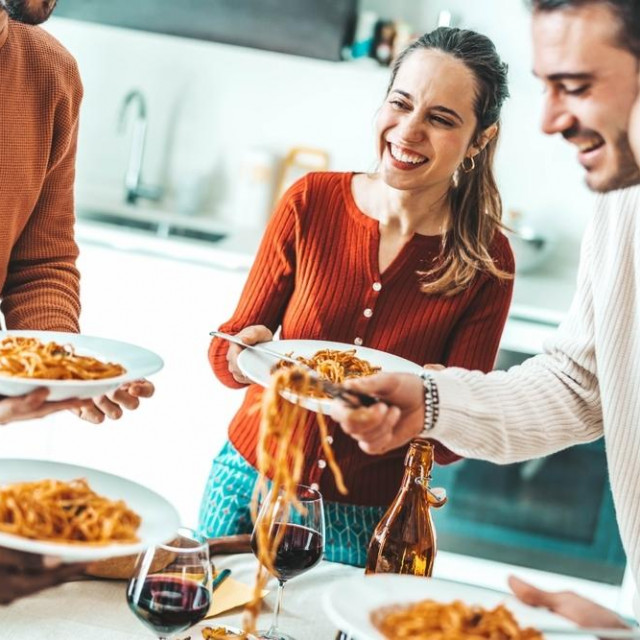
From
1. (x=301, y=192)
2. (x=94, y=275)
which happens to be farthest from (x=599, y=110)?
(x=94, y=275)

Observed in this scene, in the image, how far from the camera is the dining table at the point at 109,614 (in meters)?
1.35

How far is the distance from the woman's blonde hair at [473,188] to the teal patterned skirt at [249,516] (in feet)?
1.61

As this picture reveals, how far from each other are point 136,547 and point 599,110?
807 millimetres

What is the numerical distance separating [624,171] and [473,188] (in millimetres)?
853

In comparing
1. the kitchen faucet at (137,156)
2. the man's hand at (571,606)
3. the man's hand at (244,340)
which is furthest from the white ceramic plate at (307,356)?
the kitchen faucet at (137,156)

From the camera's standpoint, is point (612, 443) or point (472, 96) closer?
point (612, 443)

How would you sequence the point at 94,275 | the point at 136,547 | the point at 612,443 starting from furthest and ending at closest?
the point at 94,275 → the point at 612,443 → the point at 136,547

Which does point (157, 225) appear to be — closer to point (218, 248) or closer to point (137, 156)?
point (137, 156)

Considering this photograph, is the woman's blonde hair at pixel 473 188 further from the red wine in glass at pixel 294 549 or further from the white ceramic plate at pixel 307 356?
the red wine in glass at pixel 294 549

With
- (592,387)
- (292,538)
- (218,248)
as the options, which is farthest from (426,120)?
(218,248)

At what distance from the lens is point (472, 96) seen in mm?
2029

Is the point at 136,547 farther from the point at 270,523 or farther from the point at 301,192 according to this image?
the point at 301,192

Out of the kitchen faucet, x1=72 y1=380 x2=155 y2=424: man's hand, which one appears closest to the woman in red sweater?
x1=72 y1=380 x2=155 y2=424: man's hand

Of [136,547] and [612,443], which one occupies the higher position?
[612,443]
